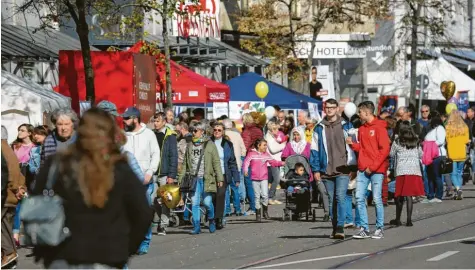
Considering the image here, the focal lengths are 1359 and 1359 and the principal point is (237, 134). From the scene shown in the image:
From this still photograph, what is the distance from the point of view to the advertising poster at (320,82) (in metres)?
42.3

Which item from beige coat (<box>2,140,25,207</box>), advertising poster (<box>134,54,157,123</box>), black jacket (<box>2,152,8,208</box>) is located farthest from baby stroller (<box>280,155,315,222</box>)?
black jacket (<box>2,152,8,208</box>)

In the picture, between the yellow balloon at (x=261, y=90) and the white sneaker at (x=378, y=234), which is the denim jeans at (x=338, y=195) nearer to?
the white sneaker at (x=378, y=234)

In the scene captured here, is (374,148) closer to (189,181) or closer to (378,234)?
(378,234)

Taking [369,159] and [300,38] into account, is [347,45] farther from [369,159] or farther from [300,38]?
[369,159]

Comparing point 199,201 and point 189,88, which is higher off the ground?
point 189,88

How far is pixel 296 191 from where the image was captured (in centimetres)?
2202

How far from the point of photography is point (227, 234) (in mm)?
19391

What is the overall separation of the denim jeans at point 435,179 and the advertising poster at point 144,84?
237 inches

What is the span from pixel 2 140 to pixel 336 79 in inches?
1639

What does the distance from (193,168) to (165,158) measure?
48 centimetres

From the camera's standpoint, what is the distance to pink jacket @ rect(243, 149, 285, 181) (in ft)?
74.7

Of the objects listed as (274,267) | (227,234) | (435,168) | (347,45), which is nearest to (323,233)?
(227,234)

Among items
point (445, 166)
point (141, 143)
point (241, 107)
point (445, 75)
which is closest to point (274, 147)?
point (445, 166)

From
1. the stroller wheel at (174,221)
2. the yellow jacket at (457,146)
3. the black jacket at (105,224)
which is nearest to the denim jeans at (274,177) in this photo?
the yellow jacket at (457,146)
